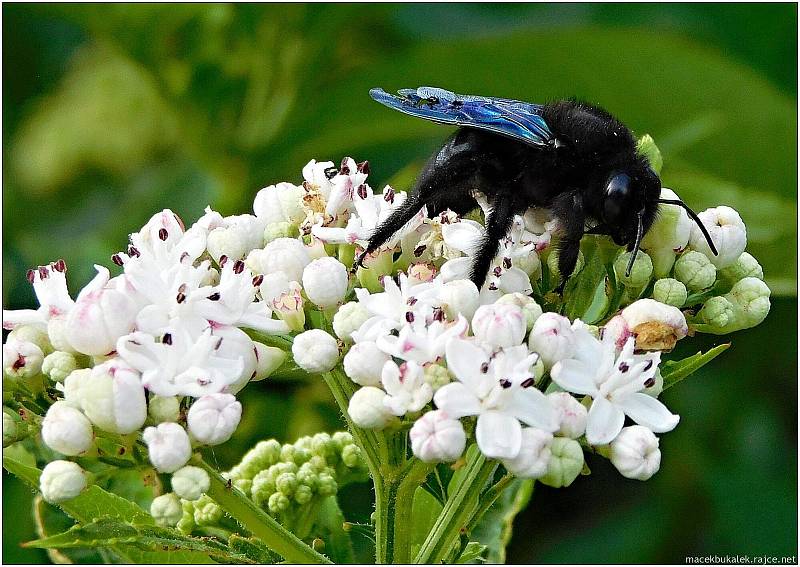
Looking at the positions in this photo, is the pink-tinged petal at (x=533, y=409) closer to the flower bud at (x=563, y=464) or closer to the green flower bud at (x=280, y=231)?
the flower bud at (x=563, y=464)

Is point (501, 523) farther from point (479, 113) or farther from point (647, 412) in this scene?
point (479, 113)

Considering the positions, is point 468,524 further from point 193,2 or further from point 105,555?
point 193,2

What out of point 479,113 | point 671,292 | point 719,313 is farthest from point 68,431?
point 719,313

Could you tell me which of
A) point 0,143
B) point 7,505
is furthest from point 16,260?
point 7,505

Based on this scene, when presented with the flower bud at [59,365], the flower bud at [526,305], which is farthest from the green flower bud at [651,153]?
the flower bud at [59,365]

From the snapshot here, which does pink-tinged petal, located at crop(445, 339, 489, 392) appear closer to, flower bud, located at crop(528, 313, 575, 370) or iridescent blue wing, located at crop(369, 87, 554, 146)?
flower bud, located at crop(528, 313, 575, 370)
